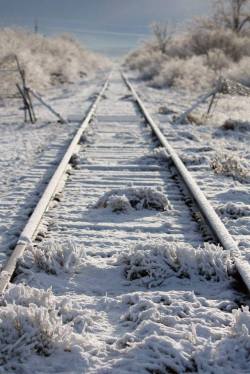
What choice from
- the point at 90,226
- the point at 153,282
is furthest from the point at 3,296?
the point at 90,226

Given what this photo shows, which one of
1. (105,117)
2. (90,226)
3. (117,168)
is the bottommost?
(105,117)

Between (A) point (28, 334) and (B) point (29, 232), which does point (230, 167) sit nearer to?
(B) point (29, 232)

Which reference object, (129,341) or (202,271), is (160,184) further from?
(129,341)

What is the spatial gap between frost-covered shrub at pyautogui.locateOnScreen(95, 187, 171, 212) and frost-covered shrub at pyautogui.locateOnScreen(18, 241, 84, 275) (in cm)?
158

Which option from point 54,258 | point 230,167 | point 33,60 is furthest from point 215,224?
point 33,60

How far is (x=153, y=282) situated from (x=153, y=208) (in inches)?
81.4

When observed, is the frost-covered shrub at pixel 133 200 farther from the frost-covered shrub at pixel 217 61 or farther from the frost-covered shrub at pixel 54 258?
the frost-covered shrub at pixel 217 61

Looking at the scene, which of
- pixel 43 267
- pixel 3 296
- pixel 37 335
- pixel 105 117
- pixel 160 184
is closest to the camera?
pixel 37 335

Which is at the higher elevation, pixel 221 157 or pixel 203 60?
pixel 221 157

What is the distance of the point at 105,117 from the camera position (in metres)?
15.0

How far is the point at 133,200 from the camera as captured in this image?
6039 millimetres

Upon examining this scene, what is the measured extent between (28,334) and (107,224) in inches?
94.9

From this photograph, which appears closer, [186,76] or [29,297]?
[29,297]

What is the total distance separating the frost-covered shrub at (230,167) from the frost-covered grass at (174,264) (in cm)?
362
